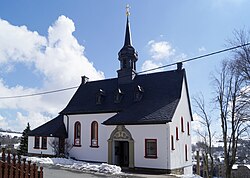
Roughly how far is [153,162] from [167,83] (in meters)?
7.81

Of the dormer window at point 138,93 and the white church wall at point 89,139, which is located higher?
the dormer window at point 138,93

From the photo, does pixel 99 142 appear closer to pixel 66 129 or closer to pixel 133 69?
pixel 66 129

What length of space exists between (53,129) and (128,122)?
35.4 ft

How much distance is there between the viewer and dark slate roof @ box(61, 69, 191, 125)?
2212 cm

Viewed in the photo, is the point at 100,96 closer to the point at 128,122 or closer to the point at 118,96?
the point at 118,96

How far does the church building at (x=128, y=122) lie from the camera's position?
70.1 ft

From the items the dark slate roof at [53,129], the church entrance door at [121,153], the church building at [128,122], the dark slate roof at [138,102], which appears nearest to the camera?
the church building at [128,122]

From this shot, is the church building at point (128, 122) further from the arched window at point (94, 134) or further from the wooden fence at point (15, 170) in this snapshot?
the wooden fence at point (15, 170)

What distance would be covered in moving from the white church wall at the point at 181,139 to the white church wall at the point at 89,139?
6165 millimetres

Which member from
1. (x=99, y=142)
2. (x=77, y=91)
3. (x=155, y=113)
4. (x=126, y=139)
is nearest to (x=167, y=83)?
(x=155, y=113)

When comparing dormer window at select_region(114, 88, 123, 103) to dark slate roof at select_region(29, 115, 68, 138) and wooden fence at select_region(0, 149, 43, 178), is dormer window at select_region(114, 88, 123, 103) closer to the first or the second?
dark slate roof at select_region(29, 115, 68, 138)

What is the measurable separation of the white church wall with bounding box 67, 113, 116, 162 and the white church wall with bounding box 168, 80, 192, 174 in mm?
6165

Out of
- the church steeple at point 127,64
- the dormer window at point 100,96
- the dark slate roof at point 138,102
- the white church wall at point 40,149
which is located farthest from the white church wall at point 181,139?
the white church wall at point 40,149

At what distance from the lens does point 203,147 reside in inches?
1348
